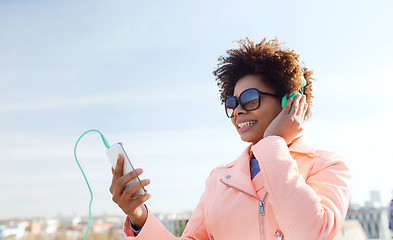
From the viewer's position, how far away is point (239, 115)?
8.34ft

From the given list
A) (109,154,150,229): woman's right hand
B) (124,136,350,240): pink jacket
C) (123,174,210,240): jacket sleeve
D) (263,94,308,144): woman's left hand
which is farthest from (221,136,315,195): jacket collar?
(109,154,150,229): woman's right hand

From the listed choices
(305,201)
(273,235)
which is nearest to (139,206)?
(273,235)

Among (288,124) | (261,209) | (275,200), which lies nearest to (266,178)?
(275,200)

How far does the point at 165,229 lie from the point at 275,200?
674 millimetres

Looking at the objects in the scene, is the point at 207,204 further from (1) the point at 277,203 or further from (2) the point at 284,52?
(2) the point at 284,52

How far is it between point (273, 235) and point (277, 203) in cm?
22

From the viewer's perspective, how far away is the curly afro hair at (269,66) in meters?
2.57

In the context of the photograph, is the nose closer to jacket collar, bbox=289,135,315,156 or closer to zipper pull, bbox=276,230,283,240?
jacket collar, bbox=289,135,315,156

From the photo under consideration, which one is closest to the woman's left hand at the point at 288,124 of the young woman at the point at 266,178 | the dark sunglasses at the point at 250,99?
the young woman at the point at 266,178

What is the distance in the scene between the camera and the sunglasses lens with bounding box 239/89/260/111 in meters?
2.46

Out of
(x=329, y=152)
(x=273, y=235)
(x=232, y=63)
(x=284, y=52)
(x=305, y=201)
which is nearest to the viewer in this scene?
(x=305, y=201)

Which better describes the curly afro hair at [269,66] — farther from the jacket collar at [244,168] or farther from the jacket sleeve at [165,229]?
the jacket sleeve at [165,229]

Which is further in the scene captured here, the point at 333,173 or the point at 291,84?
the point at 291,84

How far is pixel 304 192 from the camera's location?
1.90 m
